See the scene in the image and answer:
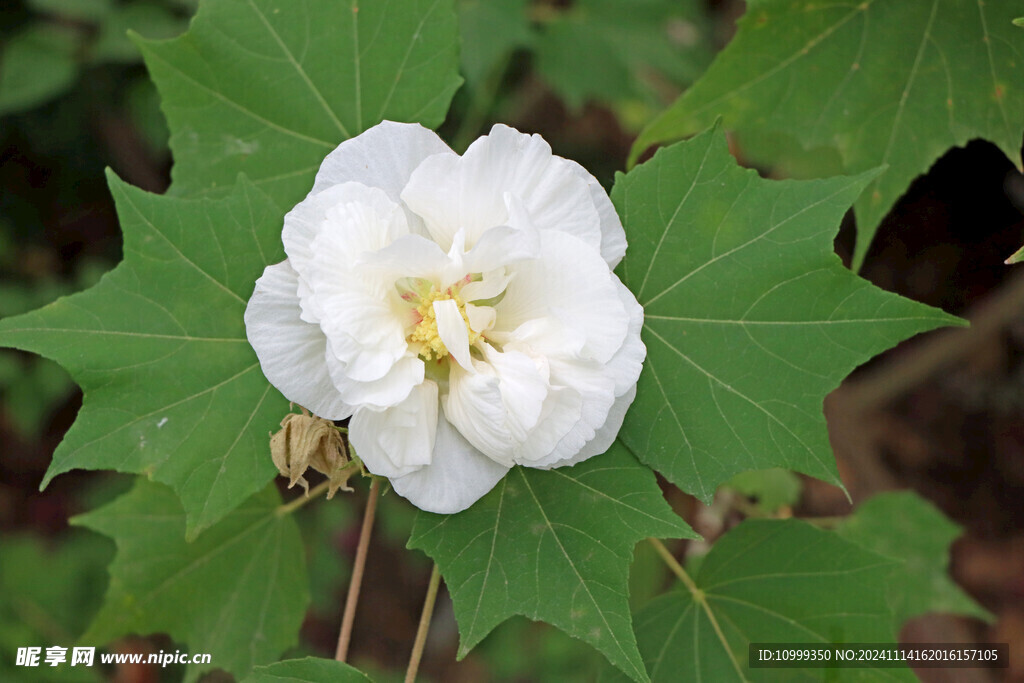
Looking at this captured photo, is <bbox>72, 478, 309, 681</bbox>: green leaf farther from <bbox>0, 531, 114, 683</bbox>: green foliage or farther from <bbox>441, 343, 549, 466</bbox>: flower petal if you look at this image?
<bbox>0, 531, 114, 683</bbox>: green foliage

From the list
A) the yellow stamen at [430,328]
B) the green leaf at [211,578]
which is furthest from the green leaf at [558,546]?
the green leaf at [211,578]

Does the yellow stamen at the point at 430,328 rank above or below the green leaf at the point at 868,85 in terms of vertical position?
below

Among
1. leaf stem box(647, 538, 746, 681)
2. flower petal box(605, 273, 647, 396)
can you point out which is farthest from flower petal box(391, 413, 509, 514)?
leaf stem box(647, 538, 746, 681)

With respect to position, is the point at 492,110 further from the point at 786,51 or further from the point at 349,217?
the point at 349,217

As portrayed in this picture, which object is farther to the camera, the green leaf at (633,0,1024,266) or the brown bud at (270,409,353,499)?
the green leaf at (633,0,1024,266)

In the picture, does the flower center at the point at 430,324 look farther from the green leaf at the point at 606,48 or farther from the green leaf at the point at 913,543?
the green leaf at the point at 606,48

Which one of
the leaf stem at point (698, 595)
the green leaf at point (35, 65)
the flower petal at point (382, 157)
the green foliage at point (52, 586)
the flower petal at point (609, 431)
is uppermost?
the flower petal at point (382, 157)

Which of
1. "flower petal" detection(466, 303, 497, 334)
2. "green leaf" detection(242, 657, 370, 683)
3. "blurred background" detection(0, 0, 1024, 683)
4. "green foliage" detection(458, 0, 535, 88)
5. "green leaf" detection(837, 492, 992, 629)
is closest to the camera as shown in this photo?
"flower petal" detection(466, 303, 497, 334)
